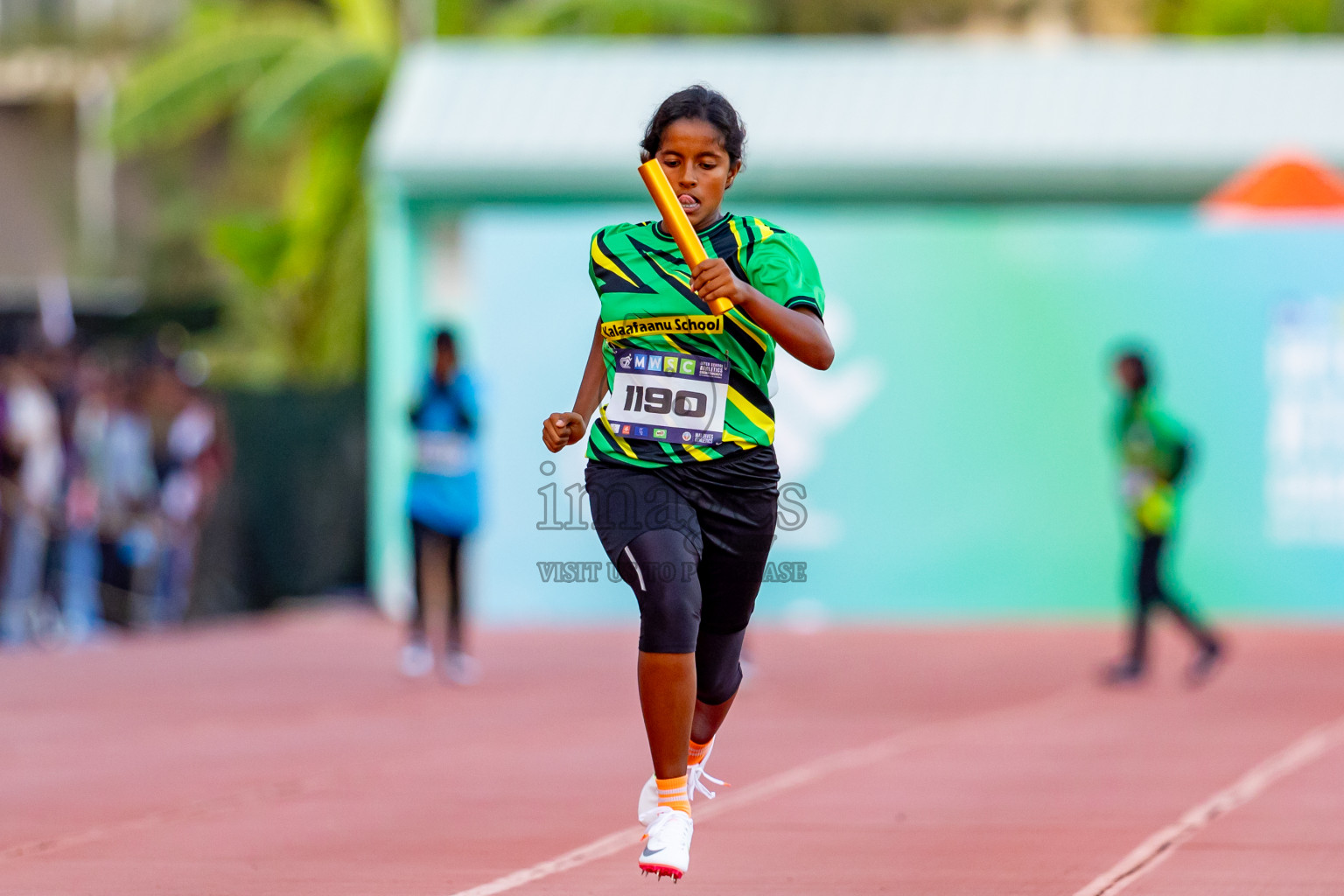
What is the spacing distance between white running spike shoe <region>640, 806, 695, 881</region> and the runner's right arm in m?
0.93

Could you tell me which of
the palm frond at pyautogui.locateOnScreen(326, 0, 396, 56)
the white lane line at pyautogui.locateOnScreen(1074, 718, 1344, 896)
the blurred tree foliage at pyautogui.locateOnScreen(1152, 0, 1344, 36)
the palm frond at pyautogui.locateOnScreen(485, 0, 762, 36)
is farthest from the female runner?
the blurred tree foliage at pyautogui.locateOnScreen(1152, 0, 1344, 36)

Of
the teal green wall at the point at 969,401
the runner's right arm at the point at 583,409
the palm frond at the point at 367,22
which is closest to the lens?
the runner's right arm at the point at 583,409

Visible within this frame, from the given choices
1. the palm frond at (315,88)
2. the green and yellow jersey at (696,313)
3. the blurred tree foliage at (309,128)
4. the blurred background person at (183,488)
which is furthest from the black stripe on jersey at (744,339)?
the blurred tree foliage at (309,128)

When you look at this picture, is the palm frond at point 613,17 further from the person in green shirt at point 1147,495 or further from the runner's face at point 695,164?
the runner's face at point 695,164

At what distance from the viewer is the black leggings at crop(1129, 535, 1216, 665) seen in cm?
1243

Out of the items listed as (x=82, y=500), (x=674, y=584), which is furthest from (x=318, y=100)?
(x=674, y=584)

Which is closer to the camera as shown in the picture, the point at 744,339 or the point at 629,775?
the point at 744,339

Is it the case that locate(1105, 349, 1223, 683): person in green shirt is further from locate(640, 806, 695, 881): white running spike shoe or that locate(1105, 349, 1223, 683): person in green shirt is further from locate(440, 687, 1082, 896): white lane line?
locate(640, 806, 695, 881): white running spike shoe

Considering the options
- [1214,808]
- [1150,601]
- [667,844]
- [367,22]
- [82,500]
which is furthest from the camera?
[367,22]

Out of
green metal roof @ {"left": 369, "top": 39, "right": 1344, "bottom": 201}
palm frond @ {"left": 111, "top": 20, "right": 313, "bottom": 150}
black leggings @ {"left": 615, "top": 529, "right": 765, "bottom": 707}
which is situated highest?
palm frond @ {"left": 111, "top": 20, "right": 313, "bottom": 150}

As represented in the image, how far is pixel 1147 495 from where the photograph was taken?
40.6 ft

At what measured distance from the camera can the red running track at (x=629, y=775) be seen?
248 inches

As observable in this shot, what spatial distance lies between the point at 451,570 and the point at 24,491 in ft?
11.7

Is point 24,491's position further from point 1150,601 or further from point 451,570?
point 1150,601
